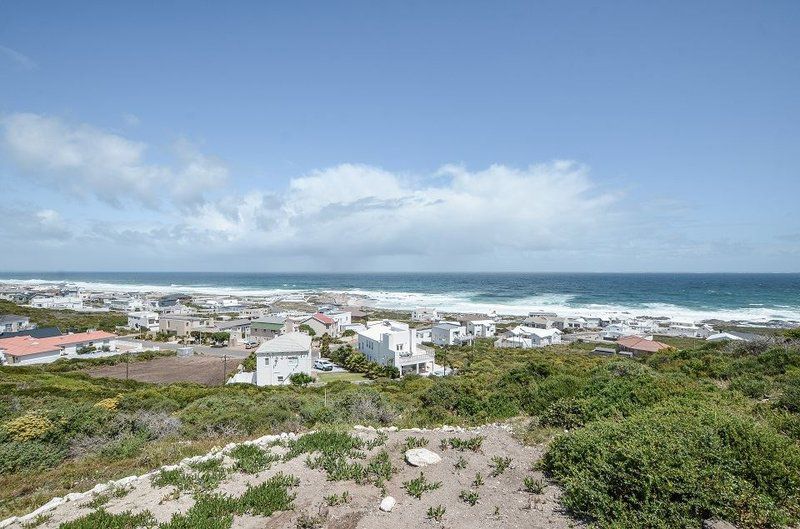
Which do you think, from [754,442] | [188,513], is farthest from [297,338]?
[754,442]

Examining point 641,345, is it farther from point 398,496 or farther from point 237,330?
point 237,330

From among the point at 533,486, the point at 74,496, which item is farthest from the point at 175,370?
the point at 533,486

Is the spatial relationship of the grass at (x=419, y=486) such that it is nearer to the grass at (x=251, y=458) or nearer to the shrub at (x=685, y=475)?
the shrub at (x=685, y=475)

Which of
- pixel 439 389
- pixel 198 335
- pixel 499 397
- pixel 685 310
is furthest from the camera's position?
pixel 685 310

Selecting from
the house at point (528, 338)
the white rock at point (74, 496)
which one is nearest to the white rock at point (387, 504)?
the white rock at point (74, 496)

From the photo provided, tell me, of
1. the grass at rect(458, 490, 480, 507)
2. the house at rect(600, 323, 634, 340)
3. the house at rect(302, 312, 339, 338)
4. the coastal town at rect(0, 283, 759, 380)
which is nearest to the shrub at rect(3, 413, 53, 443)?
the grass at rect(458, 490, 480, 507)

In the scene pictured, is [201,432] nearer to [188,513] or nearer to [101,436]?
[101,436]

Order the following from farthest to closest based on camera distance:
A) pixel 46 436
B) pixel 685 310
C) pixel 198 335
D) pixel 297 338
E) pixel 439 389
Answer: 1. pixel 685 310
2. pixel 198 335
3. pixel 297 338
4. pixel 439 389
5. pixel 46 436
